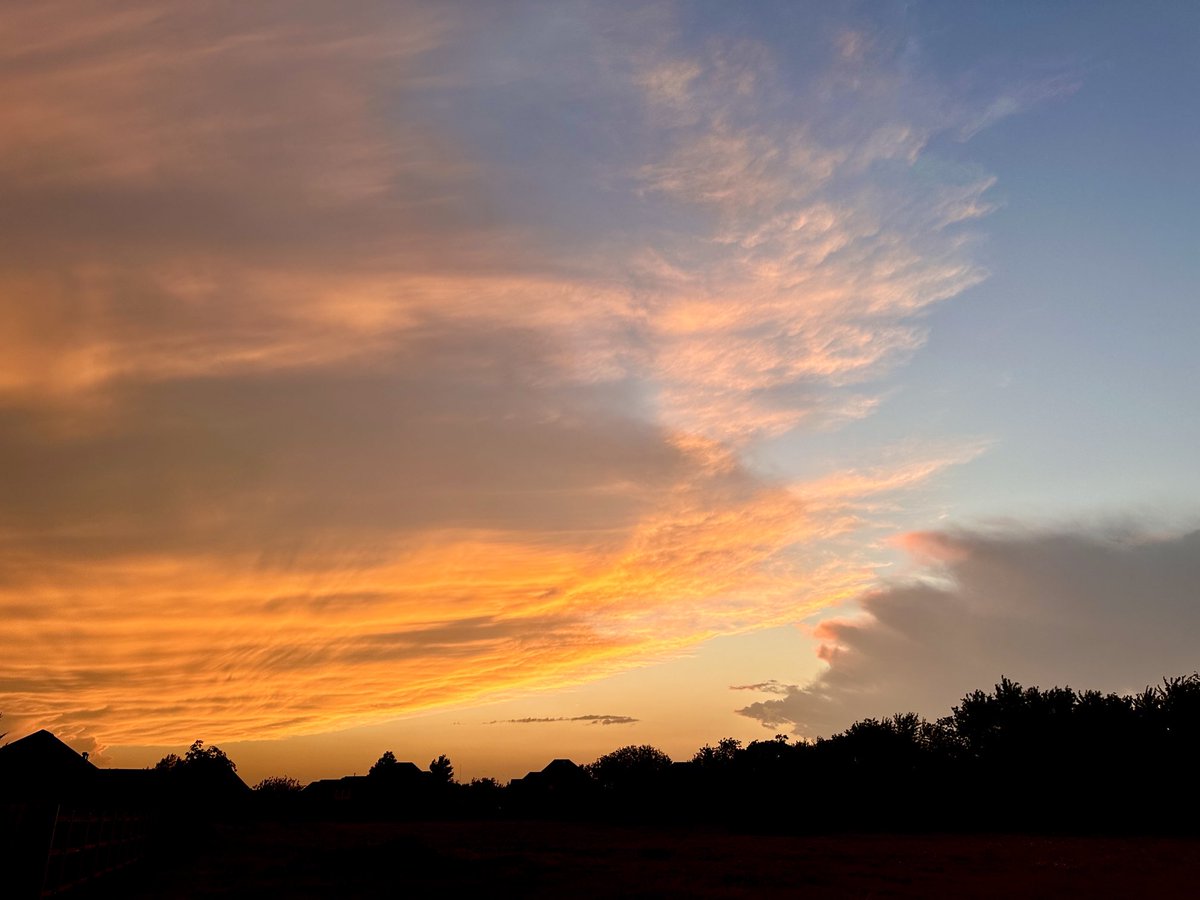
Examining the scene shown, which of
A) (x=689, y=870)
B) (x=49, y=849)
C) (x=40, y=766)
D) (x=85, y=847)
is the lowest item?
(x=689, y=870)

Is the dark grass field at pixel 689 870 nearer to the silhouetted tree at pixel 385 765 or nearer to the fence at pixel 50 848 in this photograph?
the fence at pixel 50 848

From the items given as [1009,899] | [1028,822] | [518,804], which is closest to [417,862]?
[1009,899]

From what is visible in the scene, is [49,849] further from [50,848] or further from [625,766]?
[625,766]

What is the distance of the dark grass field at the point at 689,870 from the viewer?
29.1 m

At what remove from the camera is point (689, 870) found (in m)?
37.4


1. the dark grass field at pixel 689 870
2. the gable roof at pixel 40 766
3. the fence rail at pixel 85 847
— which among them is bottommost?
the dark grass field at pixel 689 870

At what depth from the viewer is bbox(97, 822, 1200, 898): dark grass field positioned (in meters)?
29.1

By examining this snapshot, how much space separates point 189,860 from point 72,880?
25.4 m

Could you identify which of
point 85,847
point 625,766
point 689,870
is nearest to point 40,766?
point 85,847

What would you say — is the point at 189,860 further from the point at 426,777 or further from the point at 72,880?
the point at 426,777

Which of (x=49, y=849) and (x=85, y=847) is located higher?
(x=49, y=849)

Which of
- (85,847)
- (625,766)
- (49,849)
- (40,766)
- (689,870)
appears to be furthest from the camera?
(625,766)

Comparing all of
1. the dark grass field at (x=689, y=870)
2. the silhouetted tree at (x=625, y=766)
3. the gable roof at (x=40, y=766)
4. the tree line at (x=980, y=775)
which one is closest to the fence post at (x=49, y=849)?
the dark grass field at (x=689, y=870)

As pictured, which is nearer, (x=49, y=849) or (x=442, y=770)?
(x=49, y=849)
